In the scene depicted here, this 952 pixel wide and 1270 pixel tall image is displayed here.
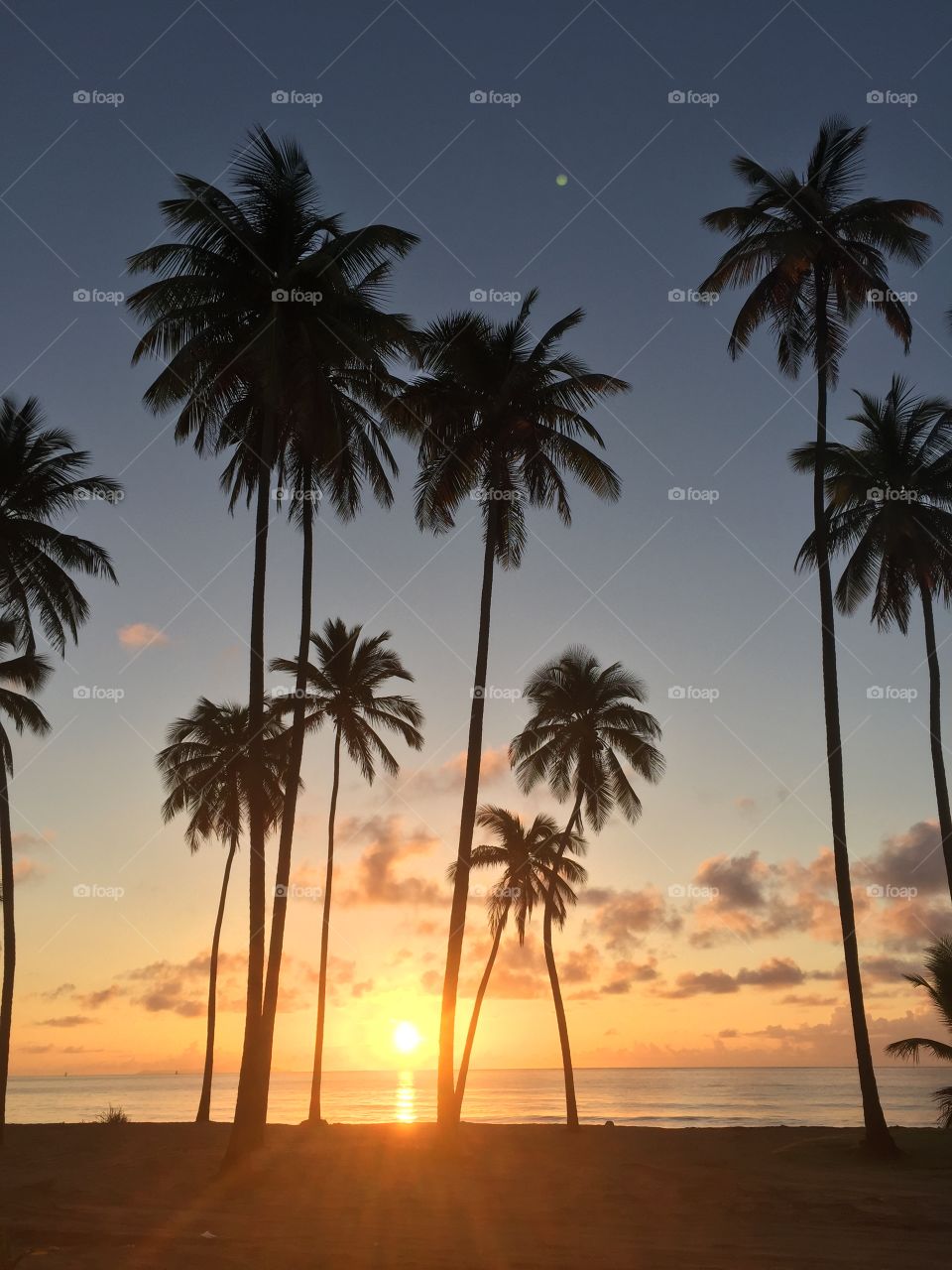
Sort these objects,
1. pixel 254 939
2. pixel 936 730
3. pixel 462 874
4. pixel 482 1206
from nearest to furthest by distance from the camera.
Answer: pixel 482 1206 < pixel 254 939 < pixel 462 874 < pixel 936 730

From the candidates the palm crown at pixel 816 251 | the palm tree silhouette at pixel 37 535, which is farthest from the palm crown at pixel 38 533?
the palm crown at pixel 816 251

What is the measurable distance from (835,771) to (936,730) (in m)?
6.11

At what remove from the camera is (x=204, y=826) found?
126 ft

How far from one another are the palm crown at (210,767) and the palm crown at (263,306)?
16656 millimetres

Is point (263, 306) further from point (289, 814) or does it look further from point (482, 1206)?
point (482, 1206)

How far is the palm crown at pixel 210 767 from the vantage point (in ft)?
122

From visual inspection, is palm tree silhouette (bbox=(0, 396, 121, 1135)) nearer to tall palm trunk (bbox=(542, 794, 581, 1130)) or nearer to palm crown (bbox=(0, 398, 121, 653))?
palm crown (bbox=(0, 398, 121, 653))

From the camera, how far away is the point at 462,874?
23172 mm

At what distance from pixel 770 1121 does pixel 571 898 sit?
40499mm

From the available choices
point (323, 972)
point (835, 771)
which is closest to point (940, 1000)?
point (835, 771)

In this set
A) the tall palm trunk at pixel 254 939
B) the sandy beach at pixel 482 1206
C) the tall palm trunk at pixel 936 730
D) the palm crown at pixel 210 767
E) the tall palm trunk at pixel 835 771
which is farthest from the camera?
the palm crown at pixel 210 767

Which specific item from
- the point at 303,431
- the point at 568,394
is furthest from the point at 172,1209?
the point at 568,394

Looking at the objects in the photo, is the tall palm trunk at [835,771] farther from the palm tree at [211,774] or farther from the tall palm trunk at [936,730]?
the palm tree at [211,774]

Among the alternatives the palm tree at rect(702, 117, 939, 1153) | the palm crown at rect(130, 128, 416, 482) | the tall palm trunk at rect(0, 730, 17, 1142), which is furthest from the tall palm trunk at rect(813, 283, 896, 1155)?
the tall palm trunk at rect(0, 730, 17, 1142)
